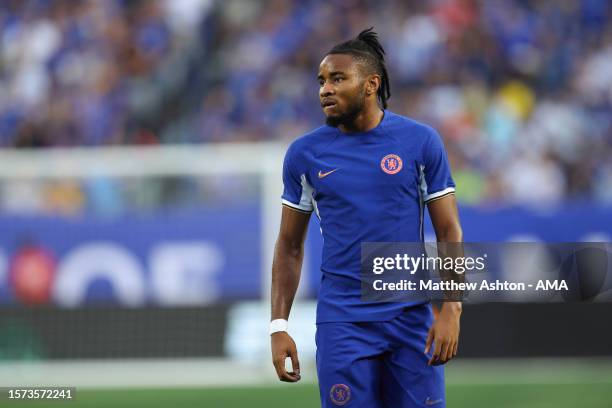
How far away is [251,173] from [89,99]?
4666mm

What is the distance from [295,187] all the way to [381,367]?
841 millimetres

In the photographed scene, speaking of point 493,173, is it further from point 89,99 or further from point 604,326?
point 89,99

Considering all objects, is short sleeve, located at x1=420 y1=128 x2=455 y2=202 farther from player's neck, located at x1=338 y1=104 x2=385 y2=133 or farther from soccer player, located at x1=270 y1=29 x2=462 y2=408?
player's neck, located at x1=338 y1=104 x2=385 y2=133

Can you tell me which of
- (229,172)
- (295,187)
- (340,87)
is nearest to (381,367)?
(295,187)

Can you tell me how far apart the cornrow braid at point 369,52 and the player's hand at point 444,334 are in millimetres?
985

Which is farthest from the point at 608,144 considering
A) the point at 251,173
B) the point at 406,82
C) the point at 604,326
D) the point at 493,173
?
the point at 251,173

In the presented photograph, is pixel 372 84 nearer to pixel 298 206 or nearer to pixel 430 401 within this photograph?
pixel 298 206

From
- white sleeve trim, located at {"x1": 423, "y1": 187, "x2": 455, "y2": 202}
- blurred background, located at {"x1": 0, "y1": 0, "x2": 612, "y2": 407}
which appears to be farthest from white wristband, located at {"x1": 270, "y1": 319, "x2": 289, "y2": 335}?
blurred background, located at {"x1": 0, "y1": 0, "x2": 612, "y2": 407}

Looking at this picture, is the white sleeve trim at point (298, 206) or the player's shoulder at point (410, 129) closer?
the player's shoulder at point (410, 129)

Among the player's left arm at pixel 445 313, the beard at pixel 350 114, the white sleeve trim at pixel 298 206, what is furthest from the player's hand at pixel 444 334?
the beard at pixel 350 114

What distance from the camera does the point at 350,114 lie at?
15.4 ft

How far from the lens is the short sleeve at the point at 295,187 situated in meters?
4.84

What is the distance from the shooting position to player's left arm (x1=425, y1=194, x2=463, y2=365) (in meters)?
4.47

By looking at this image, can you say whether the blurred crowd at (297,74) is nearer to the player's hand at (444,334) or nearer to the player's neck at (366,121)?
the player's neck at (366,121)
